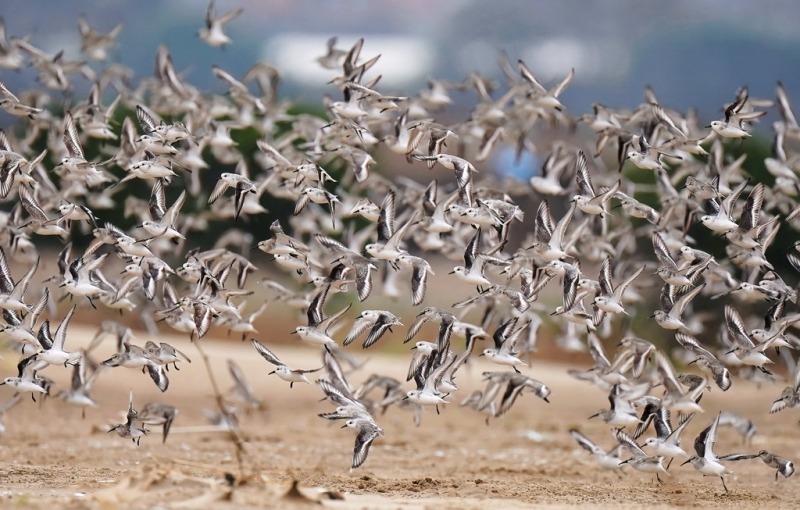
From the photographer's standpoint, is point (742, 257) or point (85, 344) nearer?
point (742, 257)

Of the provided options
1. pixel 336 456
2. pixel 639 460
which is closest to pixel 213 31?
pixel 336 456

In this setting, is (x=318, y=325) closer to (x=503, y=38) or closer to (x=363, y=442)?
(x=363, y=442)

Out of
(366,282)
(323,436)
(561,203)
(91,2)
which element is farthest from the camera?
(91,2)

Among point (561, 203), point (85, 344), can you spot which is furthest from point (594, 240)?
point (561, 203)

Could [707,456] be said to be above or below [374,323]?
below

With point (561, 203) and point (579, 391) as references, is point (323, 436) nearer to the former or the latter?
point (579, 391)

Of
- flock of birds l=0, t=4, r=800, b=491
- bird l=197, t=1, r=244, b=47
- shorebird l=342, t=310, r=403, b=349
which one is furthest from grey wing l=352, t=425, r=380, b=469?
bird l=197, t=1, r=244, b=47

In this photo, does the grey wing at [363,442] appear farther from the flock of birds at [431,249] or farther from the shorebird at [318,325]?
the shorebird at [318,325]
